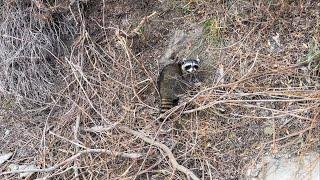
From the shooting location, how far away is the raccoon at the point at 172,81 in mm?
3752

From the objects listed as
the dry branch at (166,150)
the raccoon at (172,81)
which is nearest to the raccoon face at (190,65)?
the raccoon at (172,81)

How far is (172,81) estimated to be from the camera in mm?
3812

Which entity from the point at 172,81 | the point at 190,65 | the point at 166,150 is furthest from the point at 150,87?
the point at 166,150

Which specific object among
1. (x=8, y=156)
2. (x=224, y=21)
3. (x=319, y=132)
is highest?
(x=224, y=21)

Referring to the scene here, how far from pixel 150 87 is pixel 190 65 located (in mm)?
357

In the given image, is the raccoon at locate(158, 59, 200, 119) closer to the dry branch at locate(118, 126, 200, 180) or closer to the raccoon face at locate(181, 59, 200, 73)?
the raccoon face at locate(181, 59, 200, 73)

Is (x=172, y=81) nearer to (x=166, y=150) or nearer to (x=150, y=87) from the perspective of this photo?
(x=150, y=87)

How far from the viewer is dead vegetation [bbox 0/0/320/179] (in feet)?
11.6

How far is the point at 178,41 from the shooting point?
162 inches

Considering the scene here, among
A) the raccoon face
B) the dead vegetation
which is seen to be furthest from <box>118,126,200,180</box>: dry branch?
the raccoon face

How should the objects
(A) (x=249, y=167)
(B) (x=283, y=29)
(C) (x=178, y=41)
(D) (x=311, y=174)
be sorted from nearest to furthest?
(D) (x=311, y=174)
(A) (x=249, y=167)
(B) (x=283, y=29)
(C) (x=178, y=41)

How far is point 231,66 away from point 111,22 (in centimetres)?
113

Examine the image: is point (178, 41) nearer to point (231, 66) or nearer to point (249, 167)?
point (231, 66)

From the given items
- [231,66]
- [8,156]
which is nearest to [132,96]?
[231,66]
